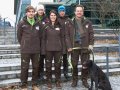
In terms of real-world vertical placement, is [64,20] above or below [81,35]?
above

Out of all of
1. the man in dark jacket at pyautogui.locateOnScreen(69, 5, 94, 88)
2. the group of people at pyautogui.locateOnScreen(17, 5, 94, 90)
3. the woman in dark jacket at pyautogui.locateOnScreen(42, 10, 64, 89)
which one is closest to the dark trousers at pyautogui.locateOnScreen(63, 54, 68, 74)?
the group of people at pyautogui.locateOnScreen(17, 5, 94, 90)

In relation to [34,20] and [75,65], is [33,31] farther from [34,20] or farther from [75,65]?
[75,65]

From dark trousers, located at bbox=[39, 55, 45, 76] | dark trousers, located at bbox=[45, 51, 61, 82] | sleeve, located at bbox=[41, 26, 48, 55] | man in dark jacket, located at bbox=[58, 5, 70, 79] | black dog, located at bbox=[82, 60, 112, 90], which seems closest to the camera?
black dog, located at bbox=[82, 60, 112, 90]

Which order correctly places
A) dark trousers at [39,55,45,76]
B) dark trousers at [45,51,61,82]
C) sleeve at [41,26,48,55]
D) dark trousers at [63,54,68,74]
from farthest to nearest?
dark trousers at [63,54,68,74], dark trousers at [39,55,45,76], dark trousers at [45,51,61,82], sleeve at [41,26,48,55]

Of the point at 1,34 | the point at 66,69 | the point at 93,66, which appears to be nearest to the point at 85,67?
the point at 93,66

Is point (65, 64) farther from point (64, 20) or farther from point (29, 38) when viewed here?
point (29, 38)

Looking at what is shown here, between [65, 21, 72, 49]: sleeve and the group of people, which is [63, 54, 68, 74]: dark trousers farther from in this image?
[65, 21, 72, 49]: sleeve

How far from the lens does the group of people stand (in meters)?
9.95

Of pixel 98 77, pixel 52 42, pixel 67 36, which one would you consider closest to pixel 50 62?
pixel 52 42

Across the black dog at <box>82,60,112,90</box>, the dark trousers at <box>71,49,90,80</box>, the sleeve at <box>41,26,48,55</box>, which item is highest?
the sleeve at <box>41,26,48,55</box>

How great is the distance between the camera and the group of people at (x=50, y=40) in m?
9.95

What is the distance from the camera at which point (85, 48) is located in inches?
408

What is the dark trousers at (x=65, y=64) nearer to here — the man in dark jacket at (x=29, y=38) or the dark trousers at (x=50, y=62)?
the dark trousers at (x=50, y=62)

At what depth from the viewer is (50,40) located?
1013 cm
